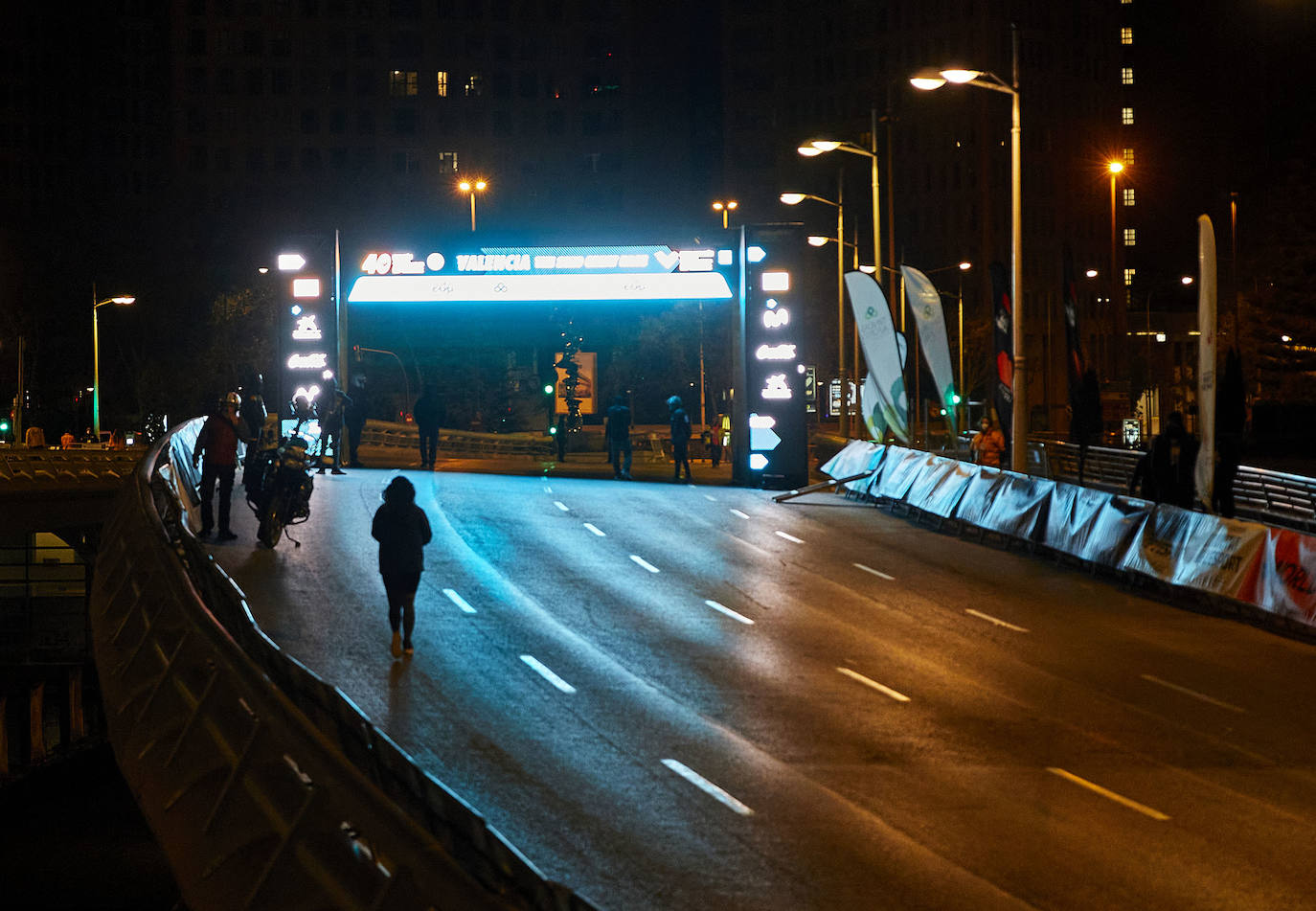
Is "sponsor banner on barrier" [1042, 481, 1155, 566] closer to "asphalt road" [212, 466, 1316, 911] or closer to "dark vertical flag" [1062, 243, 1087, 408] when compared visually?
"asphalt road" [212, 466, 1316, 911]

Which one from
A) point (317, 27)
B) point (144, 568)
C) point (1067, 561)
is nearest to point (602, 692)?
point (144, 568)

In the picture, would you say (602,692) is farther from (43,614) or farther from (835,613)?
(43,614)

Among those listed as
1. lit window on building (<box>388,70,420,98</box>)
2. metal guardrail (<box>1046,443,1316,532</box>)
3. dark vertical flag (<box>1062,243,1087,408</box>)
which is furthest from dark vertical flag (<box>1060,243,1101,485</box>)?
lit window on building (<box>388,70,420,98</box>)

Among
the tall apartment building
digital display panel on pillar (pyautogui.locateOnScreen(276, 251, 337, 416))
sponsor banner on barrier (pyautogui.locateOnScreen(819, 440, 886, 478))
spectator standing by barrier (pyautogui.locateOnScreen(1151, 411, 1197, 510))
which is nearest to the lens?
spectator standing by barrier (pyautogui.locateOnScreen(1151, 411, 1197, 510))

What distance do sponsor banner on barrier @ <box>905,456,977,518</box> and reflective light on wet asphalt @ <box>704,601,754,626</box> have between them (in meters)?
9.17

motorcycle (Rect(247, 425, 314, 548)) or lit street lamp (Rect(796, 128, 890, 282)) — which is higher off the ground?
lit street lamp (Rect(796, 128, 890, 282))

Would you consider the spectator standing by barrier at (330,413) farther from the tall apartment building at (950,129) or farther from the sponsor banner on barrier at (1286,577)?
the tall apartment building at (950,129)

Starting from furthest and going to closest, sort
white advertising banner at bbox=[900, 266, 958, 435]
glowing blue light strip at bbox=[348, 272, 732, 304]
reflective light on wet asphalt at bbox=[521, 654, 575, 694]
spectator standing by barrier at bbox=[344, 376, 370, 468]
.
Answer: spectator standing by barrier at bbox=[344, 376, 370, 468], glowing blue light strip at bbox=[348, 272, 732, 304], white advertising banner at bbox=[900, 266, 958, 435], reflective light on wet asphalt at bbox=[521, 654, 575, 694]

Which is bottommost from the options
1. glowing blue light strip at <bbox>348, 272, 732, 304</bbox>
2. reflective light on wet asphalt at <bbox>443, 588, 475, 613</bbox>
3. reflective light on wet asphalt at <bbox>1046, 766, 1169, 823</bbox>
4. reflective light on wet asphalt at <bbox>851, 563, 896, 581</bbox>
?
reflective light on wet asphalt at <bbox>1046, 766, 1169, 823</bbox>

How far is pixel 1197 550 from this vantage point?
19.4 metres

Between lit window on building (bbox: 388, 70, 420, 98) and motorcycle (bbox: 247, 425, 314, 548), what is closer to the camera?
motorcycle (bbox: 247, 425, 314, 548)

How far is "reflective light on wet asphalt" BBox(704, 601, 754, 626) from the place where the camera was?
17.8 meters

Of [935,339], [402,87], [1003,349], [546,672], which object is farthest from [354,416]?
[402,87]

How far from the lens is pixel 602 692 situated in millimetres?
13898
